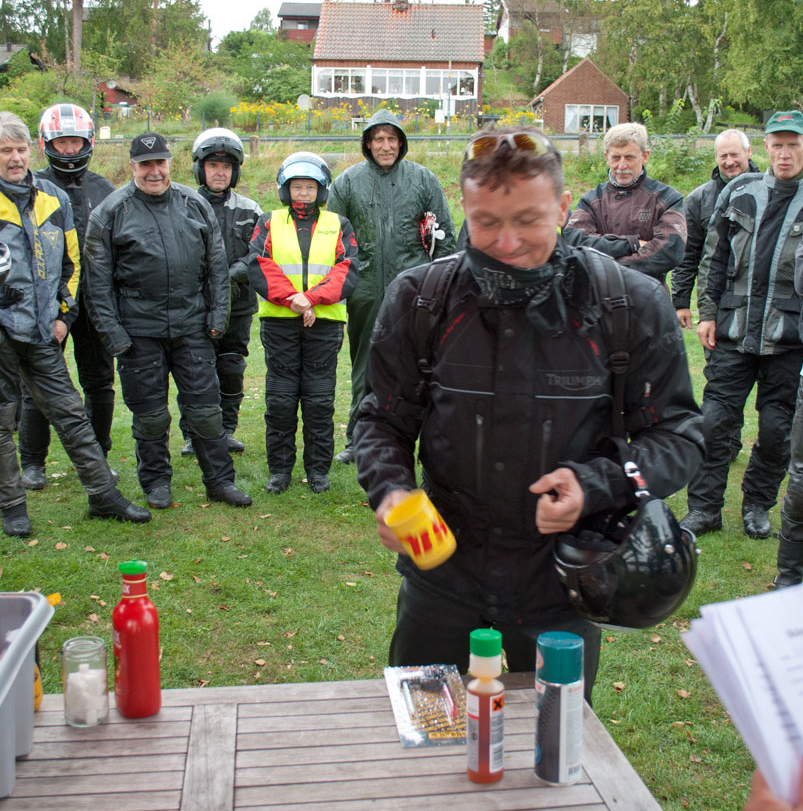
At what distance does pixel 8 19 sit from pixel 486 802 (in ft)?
249

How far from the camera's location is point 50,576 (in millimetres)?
5078

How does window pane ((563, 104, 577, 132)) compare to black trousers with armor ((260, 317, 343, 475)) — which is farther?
window pane ((563, 104, 577, 132))

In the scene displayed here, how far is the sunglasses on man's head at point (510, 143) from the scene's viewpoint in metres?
2.14

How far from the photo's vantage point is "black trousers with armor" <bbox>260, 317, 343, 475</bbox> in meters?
6.54

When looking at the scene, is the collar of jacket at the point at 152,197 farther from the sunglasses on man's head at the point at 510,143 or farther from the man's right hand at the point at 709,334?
the sunglasses on man's head at the point at 510,143

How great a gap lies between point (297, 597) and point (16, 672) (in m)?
3.11

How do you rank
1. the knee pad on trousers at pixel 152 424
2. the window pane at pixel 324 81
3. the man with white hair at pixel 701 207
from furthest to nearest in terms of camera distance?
the window pane at pixel 324 81 → the man with white hair at pixel 701 207 → the knee pad on trousers at pixel 152 424

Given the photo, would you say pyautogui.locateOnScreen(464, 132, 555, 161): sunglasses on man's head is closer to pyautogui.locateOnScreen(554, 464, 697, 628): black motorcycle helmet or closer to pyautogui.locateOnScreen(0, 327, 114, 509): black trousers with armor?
pyautogui.locateOnScreen(554, 464, 697, 628): black motorcycle helmet

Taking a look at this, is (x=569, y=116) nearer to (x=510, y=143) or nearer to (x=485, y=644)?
(x=510, y=143)

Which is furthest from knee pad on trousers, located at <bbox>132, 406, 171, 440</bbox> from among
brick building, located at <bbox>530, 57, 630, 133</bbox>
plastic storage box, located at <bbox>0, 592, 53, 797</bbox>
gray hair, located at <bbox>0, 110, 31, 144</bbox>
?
brick building, located at <bbox>530, 57, 630, 133</bbox>

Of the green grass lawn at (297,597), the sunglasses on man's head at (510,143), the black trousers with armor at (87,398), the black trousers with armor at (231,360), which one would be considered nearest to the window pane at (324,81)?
the black trousers with armor at (231,360)

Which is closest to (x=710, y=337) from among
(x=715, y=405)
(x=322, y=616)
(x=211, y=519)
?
(x=715, y=405)

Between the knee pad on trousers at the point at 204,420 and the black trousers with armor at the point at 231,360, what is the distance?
3.34 feet

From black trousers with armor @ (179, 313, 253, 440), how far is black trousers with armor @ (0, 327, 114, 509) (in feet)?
5.04
